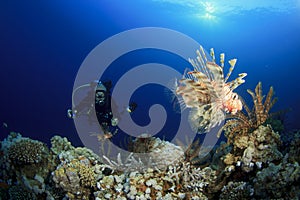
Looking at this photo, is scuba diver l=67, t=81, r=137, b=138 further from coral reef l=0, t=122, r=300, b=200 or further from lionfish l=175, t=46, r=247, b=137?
lionfish l=175, t=46, r=247, b=137

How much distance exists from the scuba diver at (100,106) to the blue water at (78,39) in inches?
1180

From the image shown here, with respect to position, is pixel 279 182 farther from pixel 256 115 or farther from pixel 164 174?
pixel 164 174

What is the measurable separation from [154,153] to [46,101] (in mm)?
41019

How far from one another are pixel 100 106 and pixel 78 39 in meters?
47.2

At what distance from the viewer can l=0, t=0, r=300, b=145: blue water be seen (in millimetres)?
37938

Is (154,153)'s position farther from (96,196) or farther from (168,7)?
(168,7)

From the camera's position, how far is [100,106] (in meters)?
5.45

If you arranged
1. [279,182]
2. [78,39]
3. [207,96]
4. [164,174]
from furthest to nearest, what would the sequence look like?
[78,39], [164,174], [207,96], [279,182]

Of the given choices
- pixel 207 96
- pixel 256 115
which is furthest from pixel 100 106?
pixel 256 115

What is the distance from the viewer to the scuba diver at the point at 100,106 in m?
5.36

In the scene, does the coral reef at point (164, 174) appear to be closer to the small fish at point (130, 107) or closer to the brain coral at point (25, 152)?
the brain coral at point (25, 152)

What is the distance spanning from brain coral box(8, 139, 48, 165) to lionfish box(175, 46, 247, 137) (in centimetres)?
291

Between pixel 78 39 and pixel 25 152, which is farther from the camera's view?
pixel 78 39

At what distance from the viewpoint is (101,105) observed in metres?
5.45
